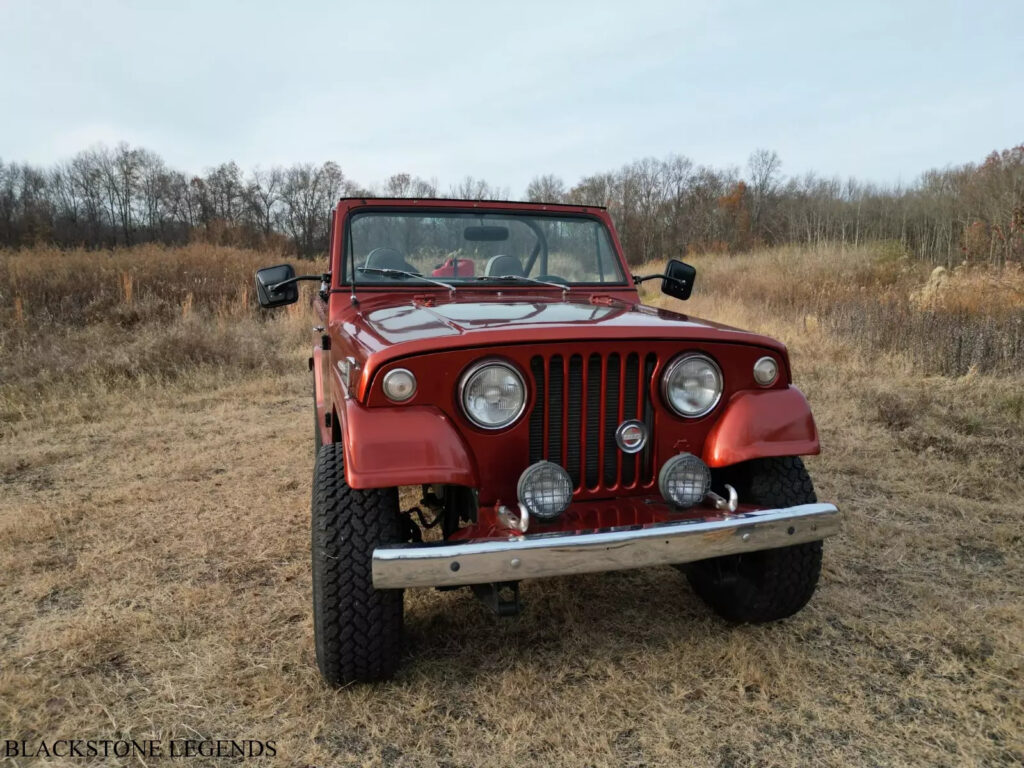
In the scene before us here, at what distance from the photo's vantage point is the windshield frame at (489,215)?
3.17 metres

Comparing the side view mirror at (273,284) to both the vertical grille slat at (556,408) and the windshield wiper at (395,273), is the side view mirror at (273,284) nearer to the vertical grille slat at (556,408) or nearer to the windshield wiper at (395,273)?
the windshield wiper at (395,273)

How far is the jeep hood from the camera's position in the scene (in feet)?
6.42

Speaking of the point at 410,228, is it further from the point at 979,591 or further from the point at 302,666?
the point at 979,591

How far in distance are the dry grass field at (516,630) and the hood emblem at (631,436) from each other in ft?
2.52

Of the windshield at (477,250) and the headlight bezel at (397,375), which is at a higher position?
the windshield at (477,250)

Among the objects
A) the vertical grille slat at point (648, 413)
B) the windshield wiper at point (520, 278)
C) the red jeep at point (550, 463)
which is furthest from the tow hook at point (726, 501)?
the windshield wiper at point (520, 278)

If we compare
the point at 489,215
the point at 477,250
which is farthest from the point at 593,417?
the point at 489,215

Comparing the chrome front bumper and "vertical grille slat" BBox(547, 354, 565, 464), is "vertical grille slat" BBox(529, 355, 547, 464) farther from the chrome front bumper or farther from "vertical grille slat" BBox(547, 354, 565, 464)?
the chrome front bumper

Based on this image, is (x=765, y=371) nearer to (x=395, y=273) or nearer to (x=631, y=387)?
(x=631, y=387)

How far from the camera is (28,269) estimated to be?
440 inches

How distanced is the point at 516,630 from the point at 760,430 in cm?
117

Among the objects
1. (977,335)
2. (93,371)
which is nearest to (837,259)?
(977,335)

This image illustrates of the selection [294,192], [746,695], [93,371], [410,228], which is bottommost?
[746,695]

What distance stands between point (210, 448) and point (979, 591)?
4.77 meters
